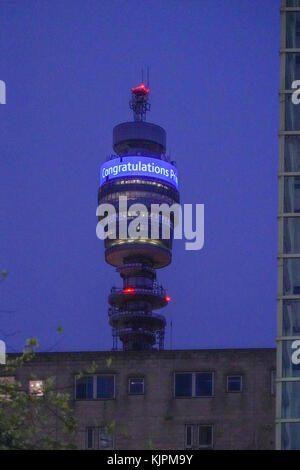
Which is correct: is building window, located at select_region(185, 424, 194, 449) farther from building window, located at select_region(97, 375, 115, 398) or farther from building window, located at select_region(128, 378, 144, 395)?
building window, located at select_region(97, 375, 115, 398)

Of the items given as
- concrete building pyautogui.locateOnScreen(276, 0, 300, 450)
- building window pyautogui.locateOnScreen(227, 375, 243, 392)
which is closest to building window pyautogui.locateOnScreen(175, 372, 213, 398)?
building window pyautogui.locateOnScreen(227, 375, 243, 392)

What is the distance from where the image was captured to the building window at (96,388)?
8738 cm

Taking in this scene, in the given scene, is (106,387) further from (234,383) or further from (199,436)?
(234,383)

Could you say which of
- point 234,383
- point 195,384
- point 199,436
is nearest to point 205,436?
point 199,436

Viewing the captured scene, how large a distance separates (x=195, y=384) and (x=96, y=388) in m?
6.46

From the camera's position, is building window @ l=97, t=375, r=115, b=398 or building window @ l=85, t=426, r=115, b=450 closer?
building window @ l=85, t=426, r=115, b=450

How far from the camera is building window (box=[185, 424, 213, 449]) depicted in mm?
86688

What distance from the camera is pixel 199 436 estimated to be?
285ft

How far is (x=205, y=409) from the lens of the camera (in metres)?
86.8

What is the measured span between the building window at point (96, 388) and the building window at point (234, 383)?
7563 millimetres

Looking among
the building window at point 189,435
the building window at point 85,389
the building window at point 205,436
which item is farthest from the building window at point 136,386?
the building window at point 205,436

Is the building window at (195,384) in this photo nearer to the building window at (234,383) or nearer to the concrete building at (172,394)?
the concrete building at (172,394)

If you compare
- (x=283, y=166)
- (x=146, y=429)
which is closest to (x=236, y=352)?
(x=146, y=429)
